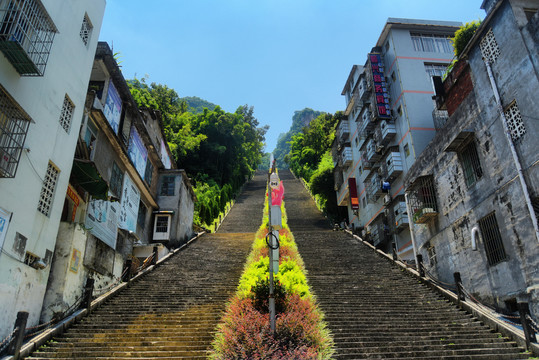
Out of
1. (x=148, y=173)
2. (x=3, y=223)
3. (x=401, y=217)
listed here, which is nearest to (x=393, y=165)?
(x=401, y=217)

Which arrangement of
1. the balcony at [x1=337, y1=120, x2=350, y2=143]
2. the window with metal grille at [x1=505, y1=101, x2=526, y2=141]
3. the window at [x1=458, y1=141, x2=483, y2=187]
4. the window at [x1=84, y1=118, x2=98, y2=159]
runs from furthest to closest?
1. the balcony at [x1=337, y1=120, x2=350, y2=143]
2. the window at [x1=84, y1=118, x2=98, y2=159]
3. the window at [x1=458, y1=141, x2=483, y2=187]
4. the window with metal grille at [x1=505, y1=101, x2=526, y2=141]

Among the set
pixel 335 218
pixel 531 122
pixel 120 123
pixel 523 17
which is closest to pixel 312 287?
pixel 531 122

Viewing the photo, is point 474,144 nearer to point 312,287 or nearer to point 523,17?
point 523,17

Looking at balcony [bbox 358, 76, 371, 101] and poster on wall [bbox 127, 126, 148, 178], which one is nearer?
poster on wall [bbox 127, 126, 148, 178]

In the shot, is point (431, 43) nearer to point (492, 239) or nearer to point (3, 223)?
point (492, 239)

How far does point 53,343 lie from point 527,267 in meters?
12.6

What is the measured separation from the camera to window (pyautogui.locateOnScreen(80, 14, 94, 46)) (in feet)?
46.8

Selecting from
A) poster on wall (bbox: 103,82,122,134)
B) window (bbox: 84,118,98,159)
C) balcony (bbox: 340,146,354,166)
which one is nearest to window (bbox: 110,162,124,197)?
poster on wall (bbox: 103,82,122,134)

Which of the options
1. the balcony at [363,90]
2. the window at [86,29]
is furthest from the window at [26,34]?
the balcony at [363,90]

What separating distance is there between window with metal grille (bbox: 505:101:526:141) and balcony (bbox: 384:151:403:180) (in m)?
13.1

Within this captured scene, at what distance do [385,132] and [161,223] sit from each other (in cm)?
1635

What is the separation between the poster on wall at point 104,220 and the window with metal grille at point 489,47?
50.2ft

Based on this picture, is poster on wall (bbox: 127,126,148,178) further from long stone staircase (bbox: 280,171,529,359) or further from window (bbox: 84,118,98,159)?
long stone staircase (bbox: 280,171,529,359)

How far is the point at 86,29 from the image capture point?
1468 cm
